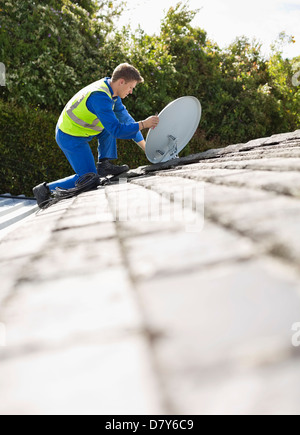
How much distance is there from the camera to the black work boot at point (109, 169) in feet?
14.7

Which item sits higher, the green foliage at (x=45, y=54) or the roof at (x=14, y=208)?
the green foliage at (x=45, y=54)

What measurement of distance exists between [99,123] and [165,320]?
401 centimetres

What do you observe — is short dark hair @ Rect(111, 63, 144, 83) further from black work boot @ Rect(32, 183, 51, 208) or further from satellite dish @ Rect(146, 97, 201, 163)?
black work boot @ Rect(32, 183, 51, 208)

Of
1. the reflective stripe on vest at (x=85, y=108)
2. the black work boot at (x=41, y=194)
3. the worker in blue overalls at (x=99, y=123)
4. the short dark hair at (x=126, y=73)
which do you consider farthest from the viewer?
the black work boot at (x=41, y=194)

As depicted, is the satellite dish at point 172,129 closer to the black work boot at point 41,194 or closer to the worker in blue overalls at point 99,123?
the worker in blue overalls at point 99,123

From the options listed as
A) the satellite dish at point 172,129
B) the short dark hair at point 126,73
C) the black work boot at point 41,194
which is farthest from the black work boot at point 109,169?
the short dark hair at point 126,73

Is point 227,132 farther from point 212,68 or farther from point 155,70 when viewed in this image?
point 155,70

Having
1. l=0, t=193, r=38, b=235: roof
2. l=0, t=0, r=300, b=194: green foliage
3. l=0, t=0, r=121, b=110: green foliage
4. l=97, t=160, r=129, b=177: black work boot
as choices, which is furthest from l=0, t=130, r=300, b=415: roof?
l=0, t=0, r=121, b=110: green foliage

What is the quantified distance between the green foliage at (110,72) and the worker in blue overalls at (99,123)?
3573 mm

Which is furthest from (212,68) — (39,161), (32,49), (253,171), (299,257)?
(299,257)

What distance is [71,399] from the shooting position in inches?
18.3

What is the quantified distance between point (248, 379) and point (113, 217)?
1162mm

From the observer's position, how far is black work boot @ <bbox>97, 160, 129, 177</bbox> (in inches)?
176

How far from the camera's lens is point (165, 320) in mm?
581
